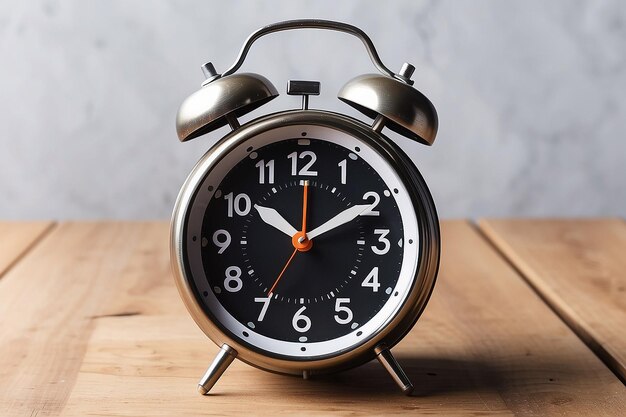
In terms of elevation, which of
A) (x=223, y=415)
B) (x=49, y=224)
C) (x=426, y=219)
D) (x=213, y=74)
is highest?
(x=213, y=74)

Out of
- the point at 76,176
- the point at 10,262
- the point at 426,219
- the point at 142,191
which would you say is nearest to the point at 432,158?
the point at 142,191

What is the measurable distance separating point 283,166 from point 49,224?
107 centimetres

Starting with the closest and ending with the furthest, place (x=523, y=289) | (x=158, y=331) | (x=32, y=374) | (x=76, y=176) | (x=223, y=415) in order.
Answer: (x=223, y=415) < (x=32, y=374) < (x=158, y=331) < (x=523, y=289) < (x=76, y=176)

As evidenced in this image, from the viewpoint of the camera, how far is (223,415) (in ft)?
3.32

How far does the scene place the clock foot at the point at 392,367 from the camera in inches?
41.4

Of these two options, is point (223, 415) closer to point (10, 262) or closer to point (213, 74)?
point (213, 74)

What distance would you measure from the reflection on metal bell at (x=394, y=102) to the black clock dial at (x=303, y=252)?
0.21 ft

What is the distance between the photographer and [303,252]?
1.07 metres

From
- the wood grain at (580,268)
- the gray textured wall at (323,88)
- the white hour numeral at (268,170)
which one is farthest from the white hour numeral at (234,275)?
the gray textured wall at (323,88)

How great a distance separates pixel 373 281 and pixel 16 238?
1037 millimetres

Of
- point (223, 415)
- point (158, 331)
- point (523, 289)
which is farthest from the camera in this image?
point (523, 289)

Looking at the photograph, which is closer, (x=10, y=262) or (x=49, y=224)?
(x=10, y=262)

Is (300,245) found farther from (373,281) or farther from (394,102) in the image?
(394,102)

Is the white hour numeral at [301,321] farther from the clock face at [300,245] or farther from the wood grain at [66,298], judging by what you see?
the wood grain at [66,298]
